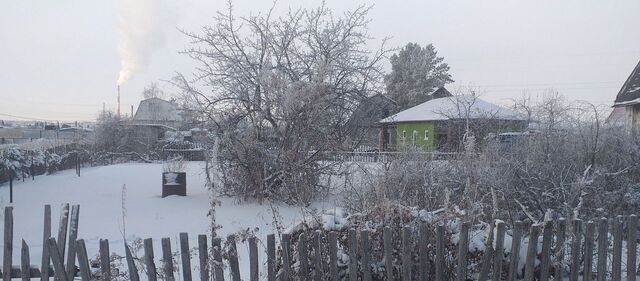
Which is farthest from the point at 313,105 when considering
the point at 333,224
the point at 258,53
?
the point at 333,224

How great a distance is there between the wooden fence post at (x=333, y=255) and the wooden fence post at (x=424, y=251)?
24.2 inches

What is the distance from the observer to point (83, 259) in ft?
11.3

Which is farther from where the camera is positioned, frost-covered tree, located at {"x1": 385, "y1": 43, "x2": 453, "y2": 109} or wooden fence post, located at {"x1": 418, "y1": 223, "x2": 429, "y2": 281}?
frost-covered tree, located at {"x1": 385, "y1": 43, "x2": 453, "y2": 109}

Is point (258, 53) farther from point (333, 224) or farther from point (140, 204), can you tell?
point (333, 224)

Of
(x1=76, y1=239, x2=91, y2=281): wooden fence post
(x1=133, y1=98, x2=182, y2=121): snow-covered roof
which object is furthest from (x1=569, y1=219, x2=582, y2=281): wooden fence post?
(x1=133, y1=98, x2=182, y2=121): snow-covered roof

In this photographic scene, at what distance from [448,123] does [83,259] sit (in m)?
21.5

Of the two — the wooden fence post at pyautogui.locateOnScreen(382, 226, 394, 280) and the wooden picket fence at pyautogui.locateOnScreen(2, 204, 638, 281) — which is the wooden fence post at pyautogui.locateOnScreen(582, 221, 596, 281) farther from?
the wooden fence post at pyautogui.locateOnScreen(382, 226, 394, 280)

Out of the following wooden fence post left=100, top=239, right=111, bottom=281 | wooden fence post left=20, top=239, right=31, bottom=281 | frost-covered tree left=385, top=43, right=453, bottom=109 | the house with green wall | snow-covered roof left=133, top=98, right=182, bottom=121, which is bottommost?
wooden fence post left=20, top=239, right=31, bottom=281

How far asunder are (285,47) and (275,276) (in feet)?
29.1

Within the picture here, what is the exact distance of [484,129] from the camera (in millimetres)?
18281

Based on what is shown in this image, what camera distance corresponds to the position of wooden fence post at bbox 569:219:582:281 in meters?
3.74

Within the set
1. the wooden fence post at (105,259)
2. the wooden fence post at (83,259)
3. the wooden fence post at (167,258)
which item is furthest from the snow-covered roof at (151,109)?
the wooden fence post at (167,258)

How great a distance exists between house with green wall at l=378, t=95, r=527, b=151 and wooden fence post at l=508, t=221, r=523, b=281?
20.3 feet

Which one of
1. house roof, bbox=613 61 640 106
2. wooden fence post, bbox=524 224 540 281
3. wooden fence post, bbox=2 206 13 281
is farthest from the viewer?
house roof, bbox=613 61 640 106
